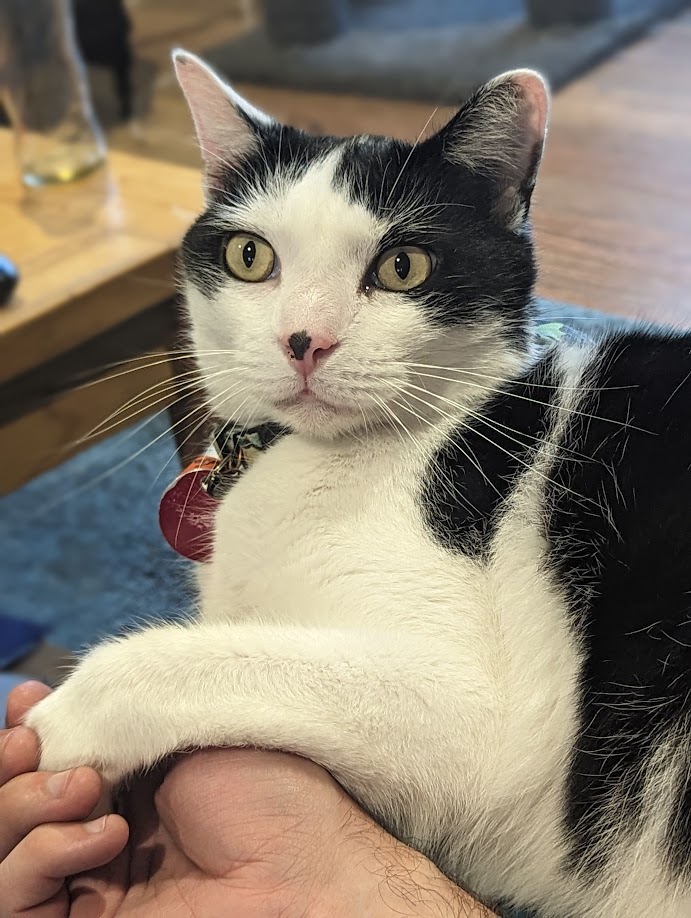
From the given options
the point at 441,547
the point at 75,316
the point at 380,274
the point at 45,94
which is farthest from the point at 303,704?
the point at 45,94

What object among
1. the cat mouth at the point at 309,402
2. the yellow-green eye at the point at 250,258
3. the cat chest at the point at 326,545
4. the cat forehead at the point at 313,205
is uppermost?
the cat forehead at the point at 313,205

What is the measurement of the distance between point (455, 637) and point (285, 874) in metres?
0.24

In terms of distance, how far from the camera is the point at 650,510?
73 cm

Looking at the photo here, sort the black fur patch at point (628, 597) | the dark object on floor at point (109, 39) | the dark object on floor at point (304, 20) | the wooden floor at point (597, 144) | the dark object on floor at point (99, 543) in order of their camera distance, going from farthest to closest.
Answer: the dark object on floor at point (304, 20) < the dark object on floor at point (109, 39) < the wooden floor at point (597, 144) < the dark object on floor at point (99, 543) < the black fur patch at point (628, 597)

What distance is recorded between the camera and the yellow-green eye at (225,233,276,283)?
864mm

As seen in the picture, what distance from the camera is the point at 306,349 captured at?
0.77 meters

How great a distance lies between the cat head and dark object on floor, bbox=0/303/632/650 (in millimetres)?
153

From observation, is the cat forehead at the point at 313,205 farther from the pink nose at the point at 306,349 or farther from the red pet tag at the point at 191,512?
the red pet tag at the point at 191,512

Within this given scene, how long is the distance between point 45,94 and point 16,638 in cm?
111

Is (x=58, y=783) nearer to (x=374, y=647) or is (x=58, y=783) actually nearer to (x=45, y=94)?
(x=374, y=647)

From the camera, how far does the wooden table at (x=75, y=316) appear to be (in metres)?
1.38

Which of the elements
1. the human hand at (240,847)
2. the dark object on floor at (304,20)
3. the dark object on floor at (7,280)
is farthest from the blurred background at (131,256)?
the dark object on floor at (304,20)

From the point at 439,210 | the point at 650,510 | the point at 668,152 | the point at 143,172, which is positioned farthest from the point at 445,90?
the point at 650,510

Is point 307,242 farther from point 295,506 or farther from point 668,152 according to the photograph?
point 668,152
